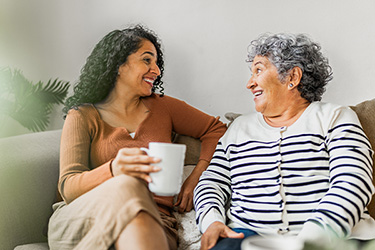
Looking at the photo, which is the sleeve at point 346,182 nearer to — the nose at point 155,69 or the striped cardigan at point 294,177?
the striped cardigan at point 294,177

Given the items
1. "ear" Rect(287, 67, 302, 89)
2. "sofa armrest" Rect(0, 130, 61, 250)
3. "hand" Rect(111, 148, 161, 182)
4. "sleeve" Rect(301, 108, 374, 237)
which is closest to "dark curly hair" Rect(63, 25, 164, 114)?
"sofa armrest" Rect(0, 130, 61, 250)

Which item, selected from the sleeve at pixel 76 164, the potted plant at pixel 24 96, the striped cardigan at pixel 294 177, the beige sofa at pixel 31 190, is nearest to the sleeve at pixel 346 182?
the striped cardigan at pixel 294 177

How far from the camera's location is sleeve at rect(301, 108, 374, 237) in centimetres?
97

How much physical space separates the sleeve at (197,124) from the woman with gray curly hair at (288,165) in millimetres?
66

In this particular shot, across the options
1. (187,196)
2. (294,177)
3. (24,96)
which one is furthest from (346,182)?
(24,96)

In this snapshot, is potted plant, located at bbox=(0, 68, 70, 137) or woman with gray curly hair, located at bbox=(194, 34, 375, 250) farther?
potted plant, located at bbox=(0, 68, 70, 137)

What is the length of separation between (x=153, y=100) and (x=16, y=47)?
441 mm

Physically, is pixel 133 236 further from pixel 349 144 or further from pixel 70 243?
pixel 349 144

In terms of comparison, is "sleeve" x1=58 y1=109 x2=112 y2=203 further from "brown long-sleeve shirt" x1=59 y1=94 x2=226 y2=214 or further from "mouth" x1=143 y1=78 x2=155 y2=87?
"mouth" x1=143 y1=78 x2=155 y2=87

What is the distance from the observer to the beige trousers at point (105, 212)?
850 millimetres

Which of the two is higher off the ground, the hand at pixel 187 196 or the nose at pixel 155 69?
the nose at pixel 155 69

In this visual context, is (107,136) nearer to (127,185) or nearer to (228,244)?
(127,185)

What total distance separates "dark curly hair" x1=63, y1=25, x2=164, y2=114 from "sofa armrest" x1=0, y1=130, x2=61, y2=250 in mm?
163

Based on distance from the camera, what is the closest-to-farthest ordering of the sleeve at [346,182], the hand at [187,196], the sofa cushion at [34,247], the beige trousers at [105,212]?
the beige trousers at [105,212] → the sleeve at [346,182] → the sofa cushion at [34,247] → the hand at [187,196]
